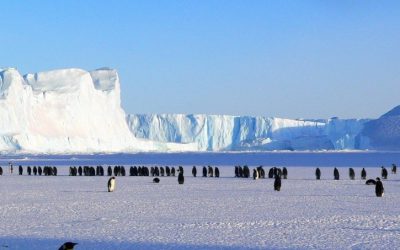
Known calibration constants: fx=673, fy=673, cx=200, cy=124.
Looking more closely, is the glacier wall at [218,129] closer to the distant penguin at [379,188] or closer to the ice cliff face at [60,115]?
the ice cliff face at [60,115]

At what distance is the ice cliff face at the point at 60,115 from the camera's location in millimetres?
85312

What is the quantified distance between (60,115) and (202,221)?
79847mm

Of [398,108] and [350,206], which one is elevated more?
[398,108]

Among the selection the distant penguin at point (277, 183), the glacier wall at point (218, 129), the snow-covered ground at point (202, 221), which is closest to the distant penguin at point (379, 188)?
the snow-covered ground at point (202, 221)

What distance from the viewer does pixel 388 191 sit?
66.0ft

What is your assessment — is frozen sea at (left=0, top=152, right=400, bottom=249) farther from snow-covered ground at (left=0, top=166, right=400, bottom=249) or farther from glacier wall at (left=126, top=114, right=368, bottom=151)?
glacier wall at (left=126, top=114, right=368, bottom=151)

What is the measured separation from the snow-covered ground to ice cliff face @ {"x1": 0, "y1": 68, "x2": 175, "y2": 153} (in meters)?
69.2

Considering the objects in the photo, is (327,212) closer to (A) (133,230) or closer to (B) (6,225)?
(A) (133,230)

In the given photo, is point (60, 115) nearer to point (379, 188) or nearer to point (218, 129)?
point (218, 129)

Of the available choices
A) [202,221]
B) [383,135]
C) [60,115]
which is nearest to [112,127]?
[60,115]

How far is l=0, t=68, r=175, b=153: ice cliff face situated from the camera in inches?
3359

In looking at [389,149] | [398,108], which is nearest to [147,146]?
[389,149]

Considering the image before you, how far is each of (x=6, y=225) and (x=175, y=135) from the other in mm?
112779

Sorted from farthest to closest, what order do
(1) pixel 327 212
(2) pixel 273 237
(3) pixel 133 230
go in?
(1) pixel 327 212, (3) pixel 133 230, (2) pixel 273 237
